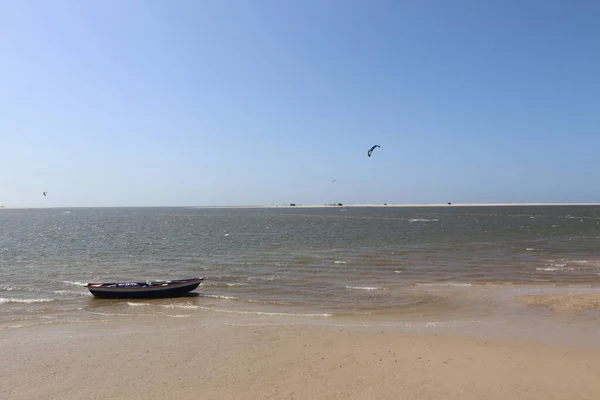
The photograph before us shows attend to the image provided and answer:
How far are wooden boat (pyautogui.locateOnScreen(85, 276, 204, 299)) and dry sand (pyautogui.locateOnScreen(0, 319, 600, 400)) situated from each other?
307 inches

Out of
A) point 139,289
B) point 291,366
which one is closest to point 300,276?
point 139,289

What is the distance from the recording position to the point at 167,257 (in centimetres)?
4038

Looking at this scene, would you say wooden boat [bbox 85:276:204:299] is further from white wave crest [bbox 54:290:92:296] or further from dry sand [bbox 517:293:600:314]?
dry sand [bbox 517:293:600:314]

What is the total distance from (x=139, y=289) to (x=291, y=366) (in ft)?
48.8

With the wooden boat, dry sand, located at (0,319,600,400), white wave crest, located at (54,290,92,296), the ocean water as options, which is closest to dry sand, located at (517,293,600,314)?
the ocean water

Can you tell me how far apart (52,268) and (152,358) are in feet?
85.1

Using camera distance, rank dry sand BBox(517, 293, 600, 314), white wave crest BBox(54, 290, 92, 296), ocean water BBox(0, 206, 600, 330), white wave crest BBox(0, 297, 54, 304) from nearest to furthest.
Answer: dry sand BBox(517, 293, 600, 314), ocean water BBox(0, 206, 600, 330), white wave crest BBox(0, 297, 54, 304), white wave crest BBox(54, 290, 92, 296)

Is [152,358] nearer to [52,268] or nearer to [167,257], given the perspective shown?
[52,268]

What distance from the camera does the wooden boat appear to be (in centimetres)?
2370

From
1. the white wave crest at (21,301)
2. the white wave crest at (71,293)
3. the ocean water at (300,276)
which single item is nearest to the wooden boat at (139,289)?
the ocean water at (300,276)

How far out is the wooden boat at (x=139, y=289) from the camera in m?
23.7

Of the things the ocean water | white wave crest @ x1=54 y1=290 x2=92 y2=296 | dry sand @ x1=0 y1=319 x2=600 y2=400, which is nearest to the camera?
dry sand @ x1=0 y1=319 x2=600 y2=400

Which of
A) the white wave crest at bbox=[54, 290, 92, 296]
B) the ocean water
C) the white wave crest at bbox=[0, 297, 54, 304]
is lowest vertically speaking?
the white wave crest at bbox=[54, 290, 92, 296]

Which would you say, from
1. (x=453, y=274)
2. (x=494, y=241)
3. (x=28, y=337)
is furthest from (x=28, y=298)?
(x=494, y=241)
